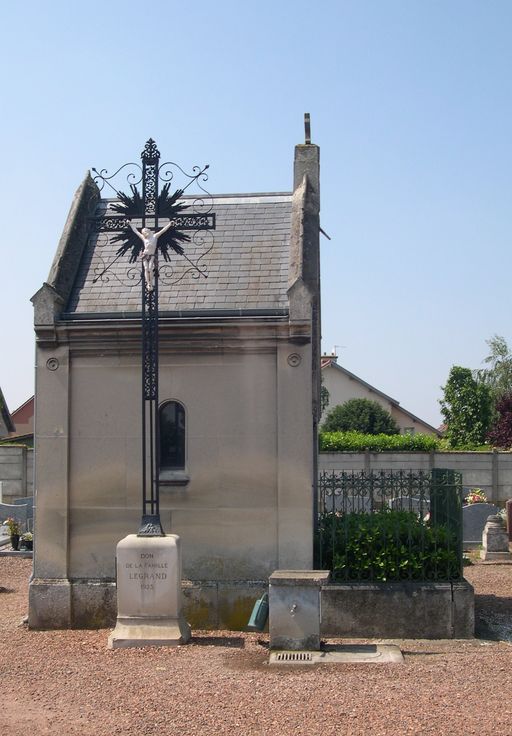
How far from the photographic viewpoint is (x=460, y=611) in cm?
1212

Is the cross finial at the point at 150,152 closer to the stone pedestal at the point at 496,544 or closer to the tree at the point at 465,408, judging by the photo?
the stone pedestal at the point at 496,544

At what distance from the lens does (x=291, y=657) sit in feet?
34.5

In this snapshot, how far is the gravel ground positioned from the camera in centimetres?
798

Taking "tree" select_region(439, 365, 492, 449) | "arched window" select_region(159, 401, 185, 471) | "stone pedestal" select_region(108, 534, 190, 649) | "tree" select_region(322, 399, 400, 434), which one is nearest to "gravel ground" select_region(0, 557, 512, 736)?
"stone pedestal" select_region(108, 534, 190, 649)

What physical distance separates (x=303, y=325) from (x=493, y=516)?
10729 mm

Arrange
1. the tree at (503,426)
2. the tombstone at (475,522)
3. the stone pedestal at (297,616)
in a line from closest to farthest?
the stone pedestal at (297,616) < the tombstone at (475,522) < the tree at (503,426)

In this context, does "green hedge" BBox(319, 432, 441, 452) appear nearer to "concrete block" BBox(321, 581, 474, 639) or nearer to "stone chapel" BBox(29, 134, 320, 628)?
"stone chapel" BBox(29, 134, 320, 628)

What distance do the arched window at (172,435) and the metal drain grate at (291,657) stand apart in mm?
3460

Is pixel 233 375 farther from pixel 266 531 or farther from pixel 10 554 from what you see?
pixel 10 554

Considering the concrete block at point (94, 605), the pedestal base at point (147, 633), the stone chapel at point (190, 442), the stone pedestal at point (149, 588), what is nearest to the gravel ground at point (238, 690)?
the pedestal base at point (147, 633)

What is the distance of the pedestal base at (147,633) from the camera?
1114 centimetres

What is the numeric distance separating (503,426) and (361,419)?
27.0 feet

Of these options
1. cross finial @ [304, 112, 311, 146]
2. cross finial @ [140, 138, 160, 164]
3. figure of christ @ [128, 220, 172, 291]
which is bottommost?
figure of christ @ [128, 220, 172, 291]

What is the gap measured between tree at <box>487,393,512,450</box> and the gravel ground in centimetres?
3669
